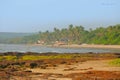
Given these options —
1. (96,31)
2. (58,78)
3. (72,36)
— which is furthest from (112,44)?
(58,78)

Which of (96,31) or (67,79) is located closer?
(67,79)

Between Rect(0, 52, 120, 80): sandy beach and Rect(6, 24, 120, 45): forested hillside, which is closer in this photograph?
Rect(0, 52, 120, 80): sandy beach

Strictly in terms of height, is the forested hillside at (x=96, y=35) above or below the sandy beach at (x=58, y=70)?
above

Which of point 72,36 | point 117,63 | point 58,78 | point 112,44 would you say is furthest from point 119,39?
point 58,78

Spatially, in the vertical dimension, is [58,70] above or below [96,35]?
below

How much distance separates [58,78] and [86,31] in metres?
171

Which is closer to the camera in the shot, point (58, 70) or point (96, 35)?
point (58, 70)

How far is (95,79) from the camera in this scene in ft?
66.5

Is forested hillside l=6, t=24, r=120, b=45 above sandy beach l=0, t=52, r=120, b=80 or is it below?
above

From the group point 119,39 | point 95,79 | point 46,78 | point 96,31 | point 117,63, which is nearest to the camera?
point 95,79

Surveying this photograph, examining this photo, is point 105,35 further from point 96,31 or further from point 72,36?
point 72,36

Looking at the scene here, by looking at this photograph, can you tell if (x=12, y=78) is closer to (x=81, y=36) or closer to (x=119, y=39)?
(x=119, y=39)

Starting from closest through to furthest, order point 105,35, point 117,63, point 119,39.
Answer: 1. point 117,63
2. point 119,39
3. point 105,35

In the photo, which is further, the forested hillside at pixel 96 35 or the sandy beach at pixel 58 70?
the forested hillside at pixel 96 35
